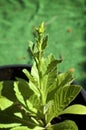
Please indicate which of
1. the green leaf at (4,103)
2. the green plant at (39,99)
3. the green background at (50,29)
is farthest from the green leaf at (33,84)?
the green background at (50,29)

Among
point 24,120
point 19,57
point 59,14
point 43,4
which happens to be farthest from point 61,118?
point 43,4

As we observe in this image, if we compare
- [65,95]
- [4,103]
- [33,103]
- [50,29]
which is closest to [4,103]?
[4,103]

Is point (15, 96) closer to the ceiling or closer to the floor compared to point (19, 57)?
closer to the ceiling

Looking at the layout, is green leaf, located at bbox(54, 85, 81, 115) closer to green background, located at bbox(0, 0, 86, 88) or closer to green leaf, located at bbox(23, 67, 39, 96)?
green leaf, located at bbox(23, 67, 39, 96)

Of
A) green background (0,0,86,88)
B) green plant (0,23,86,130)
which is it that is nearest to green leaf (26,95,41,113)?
green plant (0,23,86,130)

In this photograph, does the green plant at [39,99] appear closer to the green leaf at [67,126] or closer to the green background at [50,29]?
the green leaf at [67,126]

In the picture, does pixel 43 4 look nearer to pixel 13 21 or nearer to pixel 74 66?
pixel 13 21
